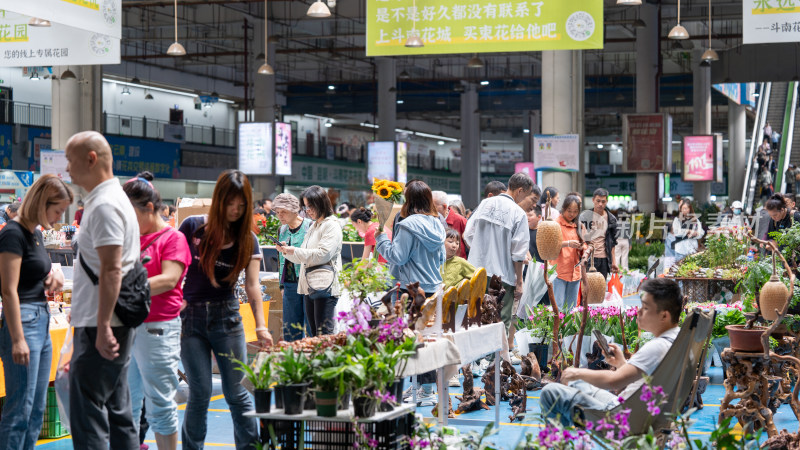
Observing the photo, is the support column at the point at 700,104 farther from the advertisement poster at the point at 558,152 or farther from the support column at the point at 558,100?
the advertisement poster at the point at 558,152

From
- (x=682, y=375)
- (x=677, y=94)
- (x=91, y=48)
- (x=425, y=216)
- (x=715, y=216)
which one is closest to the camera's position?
(x=682, y=375)

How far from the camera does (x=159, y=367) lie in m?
4.14

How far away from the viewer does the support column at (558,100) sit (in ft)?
53.1

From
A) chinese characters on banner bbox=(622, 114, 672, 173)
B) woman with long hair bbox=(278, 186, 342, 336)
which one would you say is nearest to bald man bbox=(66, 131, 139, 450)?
woman with long hair bbox=(278, 186, 342, 336)

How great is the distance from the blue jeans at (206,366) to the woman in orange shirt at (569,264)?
4.53 meters

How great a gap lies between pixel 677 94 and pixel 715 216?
33.5 ft

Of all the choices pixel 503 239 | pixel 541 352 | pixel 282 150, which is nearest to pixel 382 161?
pixel 282 150

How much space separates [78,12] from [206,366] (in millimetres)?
4908

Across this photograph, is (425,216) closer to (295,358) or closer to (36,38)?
(295,358)

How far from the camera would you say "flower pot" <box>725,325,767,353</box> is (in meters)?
5.56

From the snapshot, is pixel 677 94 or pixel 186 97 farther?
pixel 186 97

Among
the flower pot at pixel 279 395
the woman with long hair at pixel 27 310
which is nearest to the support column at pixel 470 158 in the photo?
the woman with long hair at pixel 27 310

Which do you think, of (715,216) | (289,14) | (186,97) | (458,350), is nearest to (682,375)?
(458,350)

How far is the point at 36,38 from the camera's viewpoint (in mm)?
10195
